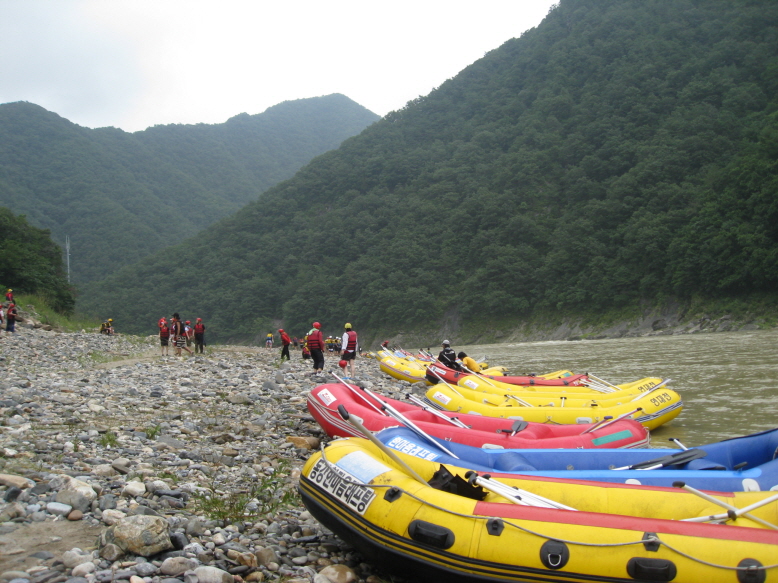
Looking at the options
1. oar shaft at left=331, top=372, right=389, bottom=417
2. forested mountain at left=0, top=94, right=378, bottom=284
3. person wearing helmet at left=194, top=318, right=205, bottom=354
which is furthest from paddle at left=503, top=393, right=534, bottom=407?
forested mountain at left=0, top=94, right=378, bottom=284

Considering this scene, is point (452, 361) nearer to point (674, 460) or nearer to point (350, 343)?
point (350, 343)

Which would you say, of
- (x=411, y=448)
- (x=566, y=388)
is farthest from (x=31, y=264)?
(x=411, y=448)

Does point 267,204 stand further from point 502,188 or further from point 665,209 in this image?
point 665,209

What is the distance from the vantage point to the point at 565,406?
9930 millimetres

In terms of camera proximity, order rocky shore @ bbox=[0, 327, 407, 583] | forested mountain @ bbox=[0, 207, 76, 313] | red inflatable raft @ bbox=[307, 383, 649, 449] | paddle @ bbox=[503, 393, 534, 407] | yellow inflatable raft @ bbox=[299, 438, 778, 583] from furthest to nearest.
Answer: forested mountain @ bbox=[0, 207, 76, 313], paddle @ bbox=[503, 393, 534, 407], red inflatable raft @ bbox=[307, 383, 649, 449], rocky shore @ bbox=[0, 327, 407, 583], yellow inflatable raft @ bbox=[299, 438, 778, 583]

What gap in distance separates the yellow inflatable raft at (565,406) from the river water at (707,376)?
40cm

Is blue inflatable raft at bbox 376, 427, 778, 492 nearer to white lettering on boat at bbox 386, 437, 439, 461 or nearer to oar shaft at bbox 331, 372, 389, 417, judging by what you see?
white lettering on boat at bbox 386, 437, 439, 461

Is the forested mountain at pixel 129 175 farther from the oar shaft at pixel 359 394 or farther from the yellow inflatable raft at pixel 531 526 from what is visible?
the yellow inflatable raft at pixel 531 526

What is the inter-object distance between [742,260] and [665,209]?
11804 mm

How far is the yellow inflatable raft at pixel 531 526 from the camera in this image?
3094 mm

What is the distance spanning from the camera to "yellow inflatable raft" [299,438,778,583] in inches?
122

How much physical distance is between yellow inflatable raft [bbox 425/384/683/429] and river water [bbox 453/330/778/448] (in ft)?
1.32

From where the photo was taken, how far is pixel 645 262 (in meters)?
42.8

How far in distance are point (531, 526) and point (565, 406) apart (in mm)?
7025
